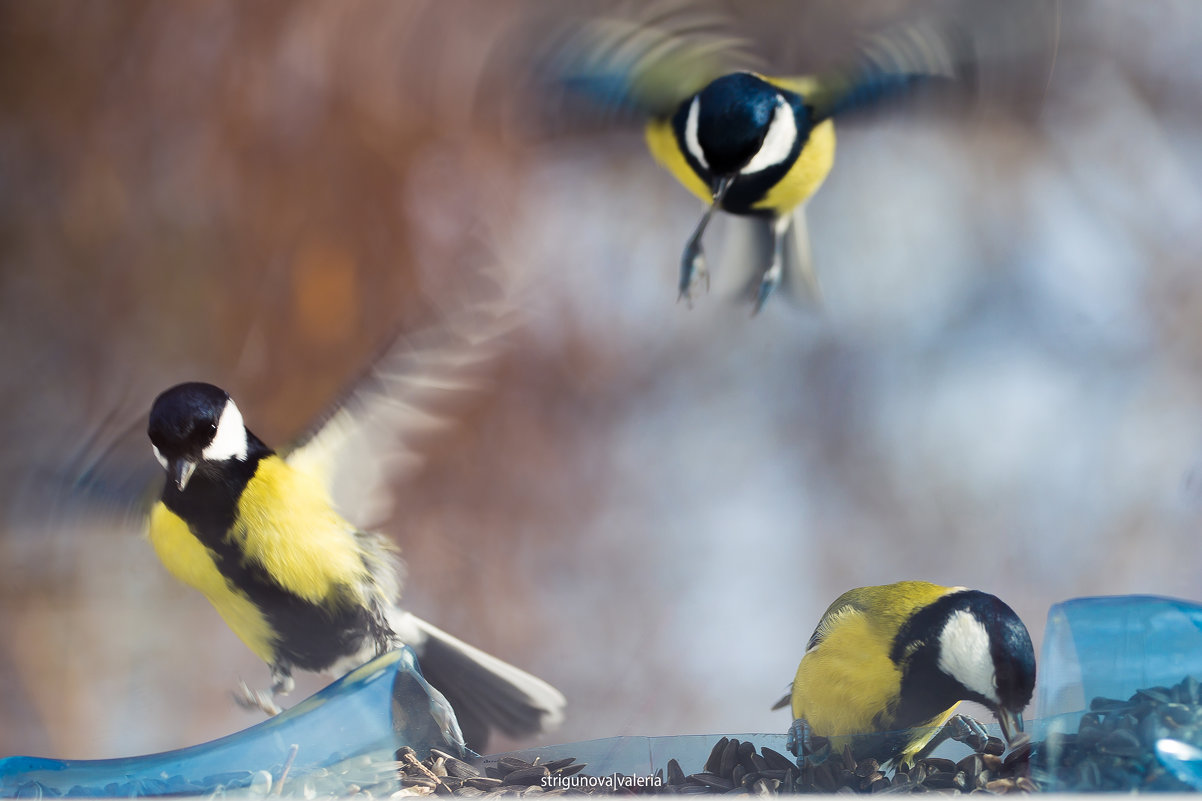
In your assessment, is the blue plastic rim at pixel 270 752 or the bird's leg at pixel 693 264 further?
the bird's leg at pixel 693 264

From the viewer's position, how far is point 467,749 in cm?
95

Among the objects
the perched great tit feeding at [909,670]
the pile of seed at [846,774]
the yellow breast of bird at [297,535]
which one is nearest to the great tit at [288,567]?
the yellow breast of bird at [297,535]

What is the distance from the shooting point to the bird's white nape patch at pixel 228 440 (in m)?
0.93

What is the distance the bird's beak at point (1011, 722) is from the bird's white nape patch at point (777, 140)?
0.59 meters

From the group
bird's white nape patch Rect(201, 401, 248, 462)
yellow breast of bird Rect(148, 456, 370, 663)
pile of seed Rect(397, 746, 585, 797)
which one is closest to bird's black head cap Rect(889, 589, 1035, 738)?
pile of seed Rect(397, 746, 585, 797)

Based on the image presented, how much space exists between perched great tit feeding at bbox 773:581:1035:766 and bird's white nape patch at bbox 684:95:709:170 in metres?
0.49

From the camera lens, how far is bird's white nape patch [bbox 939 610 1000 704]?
844mm

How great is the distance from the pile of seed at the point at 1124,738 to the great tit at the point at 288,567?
1.63 ft

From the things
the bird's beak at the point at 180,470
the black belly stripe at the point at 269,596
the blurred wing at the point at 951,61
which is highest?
the blurred wing at the point at 951,61

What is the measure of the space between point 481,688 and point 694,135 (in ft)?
2.09

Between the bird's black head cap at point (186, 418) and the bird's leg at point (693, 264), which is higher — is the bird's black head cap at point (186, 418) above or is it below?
below

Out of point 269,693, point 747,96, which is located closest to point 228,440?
point 269,693

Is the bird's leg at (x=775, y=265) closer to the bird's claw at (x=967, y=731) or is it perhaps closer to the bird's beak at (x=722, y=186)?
the bird's beak at (x=722, y=186)

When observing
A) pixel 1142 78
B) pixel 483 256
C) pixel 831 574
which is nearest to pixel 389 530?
pixel 483 256
